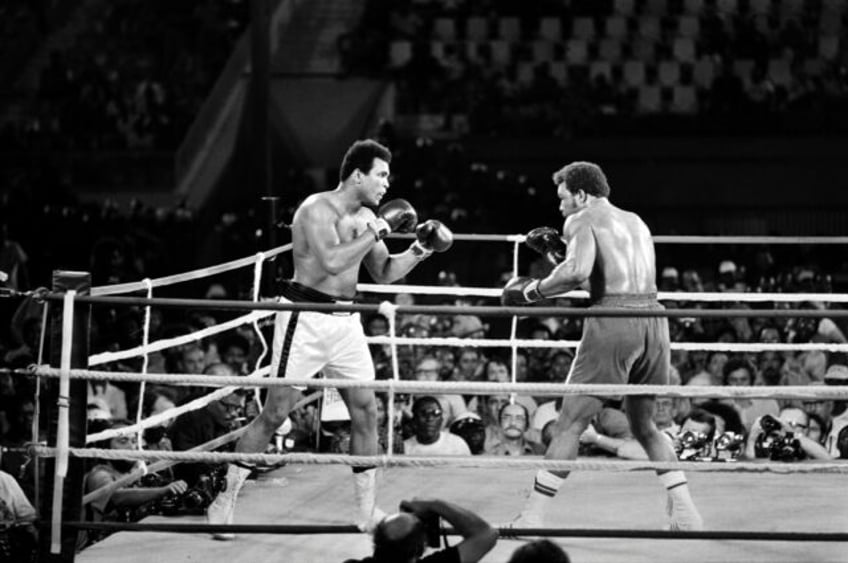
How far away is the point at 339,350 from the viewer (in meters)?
4.93

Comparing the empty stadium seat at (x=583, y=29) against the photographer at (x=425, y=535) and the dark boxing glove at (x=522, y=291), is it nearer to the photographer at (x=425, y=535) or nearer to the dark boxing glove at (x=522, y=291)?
the dark boxing glove at (x=522, y=291)

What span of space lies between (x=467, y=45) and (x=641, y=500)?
10229 millimetres

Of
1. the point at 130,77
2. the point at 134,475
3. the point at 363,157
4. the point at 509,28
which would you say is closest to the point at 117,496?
the point at 134,475

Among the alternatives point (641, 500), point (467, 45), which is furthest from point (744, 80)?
point (641, 500)

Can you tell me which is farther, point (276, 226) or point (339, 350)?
point (276, 226)

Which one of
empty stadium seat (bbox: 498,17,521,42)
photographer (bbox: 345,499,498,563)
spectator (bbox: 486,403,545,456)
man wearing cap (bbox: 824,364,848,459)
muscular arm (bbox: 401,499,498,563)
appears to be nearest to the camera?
photographer (bbox: 345,499,498,563)

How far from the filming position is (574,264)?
184 inches

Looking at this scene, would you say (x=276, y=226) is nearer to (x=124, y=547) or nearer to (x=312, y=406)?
(x=312, y=406)

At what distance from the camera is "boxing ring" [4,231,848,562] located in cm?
390

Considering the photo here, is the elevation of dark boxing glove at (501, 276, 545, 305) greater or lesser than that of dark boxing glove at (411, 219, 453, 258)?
lesser

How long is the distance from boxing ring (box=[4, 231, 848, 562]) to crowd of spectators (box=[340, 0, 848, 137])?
7.21m

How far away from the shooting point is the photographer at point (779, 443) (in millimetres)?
6477

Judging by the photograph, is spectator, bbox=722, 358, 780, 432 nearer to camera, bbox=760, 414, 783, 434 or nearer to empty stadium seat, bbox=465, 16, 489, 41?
camera, bbox=760, 414, 783, 434

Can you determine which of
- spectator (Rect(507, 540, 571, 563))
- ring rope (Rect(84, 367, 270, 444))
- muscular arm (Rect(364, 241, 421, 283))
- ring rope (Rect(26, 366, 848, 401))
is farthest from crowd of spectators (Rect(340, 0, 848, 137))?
spectator (Rect(507, 540, 571, 563))
